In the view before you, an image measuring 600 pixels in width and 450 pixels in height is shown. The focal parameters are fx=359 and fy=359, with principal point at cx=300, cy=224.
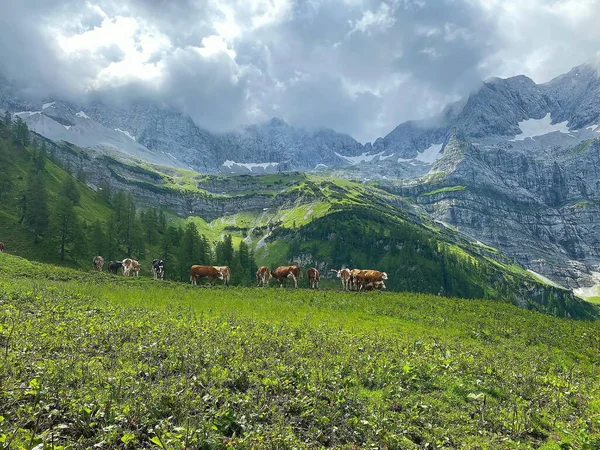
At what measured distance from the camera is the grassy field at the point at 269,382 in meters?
8.39

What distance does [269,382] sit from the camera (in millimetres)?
11219

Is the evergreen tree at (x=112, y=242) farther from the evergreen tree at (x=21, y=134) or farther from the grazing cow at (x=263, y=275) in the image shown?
the evergreen tree at (x=21, y=134)

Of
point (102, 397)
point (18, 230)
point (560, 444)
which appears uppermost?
point (18, 230)

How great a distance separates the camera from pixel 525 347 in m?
21.3

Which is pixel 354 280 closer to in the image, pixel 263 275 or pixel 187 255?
pixel 263 275

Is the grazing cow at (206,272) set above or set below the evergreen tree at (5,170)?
below

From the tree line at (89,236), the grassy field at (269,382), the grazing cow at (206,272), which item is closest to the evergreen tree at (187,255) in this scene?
the tree line at (89,236)

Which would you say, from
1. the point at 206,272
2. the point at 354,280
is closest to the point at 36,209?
the point at 206,272

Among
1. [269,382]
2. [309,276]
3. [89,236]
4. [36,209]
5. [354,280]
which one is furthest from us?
[89,236]

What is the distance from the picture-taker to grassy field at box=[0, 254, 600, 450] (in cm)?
839

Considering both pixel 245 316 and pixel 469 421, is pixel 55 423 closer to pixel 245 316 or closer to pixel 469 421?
pixel 469 421

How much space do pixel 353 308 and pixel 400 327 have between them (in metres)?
5.30

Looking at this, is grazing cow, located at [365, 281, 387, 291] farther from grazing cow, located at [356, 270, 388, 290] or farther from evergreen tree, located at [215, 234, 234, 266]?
evergreen tree, located at [215, 234, 234, 266]

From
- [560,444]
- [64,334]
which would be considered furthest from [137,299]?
[560,444]
